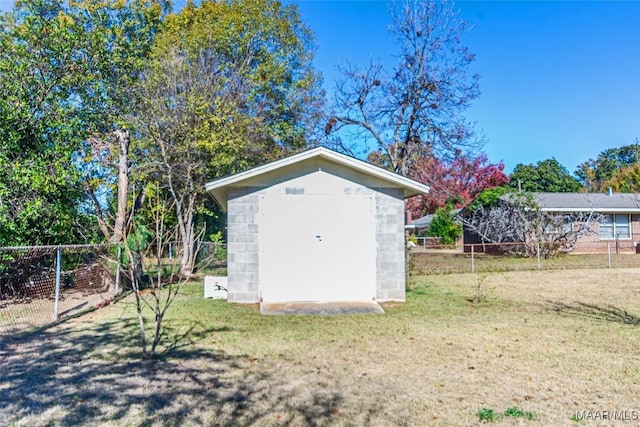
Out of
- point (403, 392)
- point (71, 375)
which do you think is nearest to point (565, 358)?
point (403, 392)

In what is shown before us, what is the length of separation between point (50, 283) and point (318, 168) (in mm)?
7012

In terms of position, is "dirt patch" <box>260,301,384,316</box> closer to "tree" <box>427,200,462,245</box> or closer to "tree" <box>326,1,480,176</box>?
"tree" <box>326,1,480,176</box>

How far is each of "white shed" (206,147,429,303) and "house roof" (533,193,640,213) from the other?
1405 centimetres

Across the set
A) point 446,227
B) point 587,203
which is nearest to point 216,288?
point 587,203

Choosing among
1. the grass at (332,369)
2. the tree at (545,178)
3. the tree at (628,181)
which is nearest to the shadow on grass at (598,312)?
the grass at (332,369)

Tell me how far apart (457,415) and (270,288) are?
598 centimetres

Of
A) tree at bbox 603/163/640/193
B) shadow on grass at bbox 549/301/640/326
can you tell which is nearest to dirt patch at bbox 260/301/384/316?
shadow on grass at bbox 549/301/640/326

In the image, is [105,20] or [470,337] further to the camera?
[105,20]

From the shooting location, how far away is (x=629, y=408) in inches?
143

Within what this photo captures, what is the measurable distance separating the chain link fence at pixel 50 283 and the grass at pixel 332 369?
1.05 m

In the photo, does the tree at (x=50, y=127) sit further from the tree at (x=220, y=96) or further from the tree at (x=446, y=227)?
the tree at (x=446, y=227)

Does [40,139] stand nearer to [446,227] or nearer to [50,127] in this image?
[50,127]

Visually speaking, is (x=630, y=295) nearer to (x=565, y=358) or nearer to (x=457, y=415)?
(x=565, y=358)

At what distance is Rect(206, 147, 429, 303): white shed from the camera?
30.0 feet
